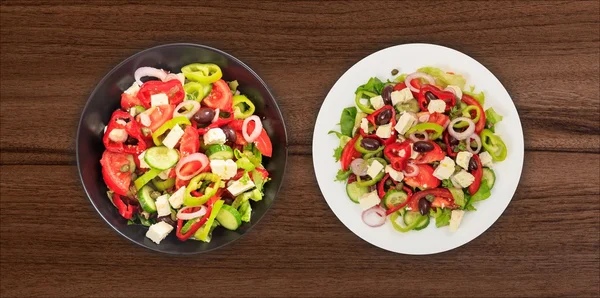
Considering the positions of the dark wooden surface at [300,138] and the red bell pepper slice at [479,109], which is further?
the dark wooden surface at [300,138]

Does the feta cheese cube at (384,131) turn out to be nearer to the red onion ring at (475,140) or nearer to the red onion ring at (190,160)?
the red onion ring at (475,140)

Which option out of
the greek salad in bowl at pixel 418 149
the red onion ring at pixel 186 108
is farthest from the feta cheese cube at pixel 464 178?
the red onion ring at pixel 186 108

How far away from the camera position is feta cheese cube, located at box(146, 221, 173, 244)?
80.6 inches

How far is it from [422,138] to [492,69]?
452 mm

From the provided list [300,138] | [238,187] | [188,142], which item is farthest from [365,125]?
[188,142]

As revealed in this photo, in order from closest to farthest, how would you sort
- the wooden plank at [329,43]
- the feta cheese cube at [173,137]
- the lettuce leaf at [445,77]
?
the feta cheese cube at [173,137] < the lettuce leaf at [445,77] < the wooden plank at [329,43]

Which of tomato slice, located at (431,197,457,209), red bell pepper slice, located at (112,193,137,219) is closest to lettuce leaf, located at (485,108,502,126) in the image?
tomato slice, located at (431,197,457,209)

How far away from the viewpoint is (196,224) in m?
2.05

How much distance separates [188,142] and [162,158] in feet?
0.36

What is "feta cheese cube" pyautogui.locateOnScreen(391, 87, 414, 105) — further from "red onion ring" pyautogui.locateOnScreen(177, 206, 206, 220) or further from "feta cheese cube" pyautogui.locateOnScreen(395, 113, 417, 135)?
"red onion ring" pyautogui.locateOnScreen(177, 206, 206, 220)

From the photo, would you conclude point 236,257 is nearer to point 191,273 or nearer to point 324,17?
point 191,273

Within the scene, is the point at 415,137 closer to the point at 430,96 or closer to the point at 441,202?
the point at 430,96

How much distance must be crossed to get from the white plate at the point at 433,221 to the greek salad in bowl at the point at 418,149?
3 cm

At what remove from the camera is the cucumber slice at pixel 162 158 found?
2.00 m
